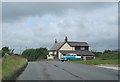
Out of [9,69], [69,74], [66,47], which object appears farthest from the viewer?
[66,47]

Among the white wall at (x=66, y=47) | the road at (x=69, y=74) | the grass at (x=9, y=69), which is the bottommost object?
the road at (x=69, y=74)

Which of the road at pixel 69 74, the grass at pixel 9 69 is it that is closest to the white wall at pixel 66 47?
the road at pixel 69 74

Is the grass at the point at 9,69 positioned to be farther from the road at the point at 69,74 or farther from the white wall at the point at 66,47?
the white wall at the point at 66,47

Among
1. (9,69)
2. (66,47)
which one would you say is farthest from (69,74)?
(66,47)

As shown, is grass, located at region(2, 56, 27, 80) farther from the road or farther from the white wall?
the white wall

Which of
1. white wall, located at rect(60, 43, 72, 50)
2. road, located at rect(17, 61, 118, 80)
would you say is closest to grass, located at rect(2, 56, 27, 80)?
road, located at rect(17, 61, 118, 80)

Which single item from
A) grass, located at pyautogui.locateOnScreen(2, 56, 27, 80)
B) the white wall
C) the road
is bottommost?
the road

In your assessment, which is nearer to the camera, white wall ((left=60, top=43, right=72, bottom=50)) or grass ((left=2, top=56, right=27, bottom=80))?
grass ((left=2, top=56, right=27, bottom=80))

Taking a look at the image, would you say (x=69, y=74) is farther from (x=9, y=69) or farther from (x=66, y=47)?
(x=66, y=47)

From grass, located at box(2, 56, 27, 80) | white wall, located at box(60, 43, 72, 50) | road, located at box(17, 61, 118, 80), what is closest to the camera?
grass, located at box(2, 56, 27, 80)

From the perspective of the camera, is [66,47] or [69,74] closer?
[69,74]

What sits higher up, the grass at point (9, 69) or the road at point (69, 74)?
the grass at point (9, 69)

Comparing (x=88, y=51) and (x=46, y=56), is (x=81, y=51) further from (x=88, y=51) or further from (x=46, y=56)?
(x=46, y=56)

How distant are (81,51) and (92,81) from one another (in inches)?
3988
